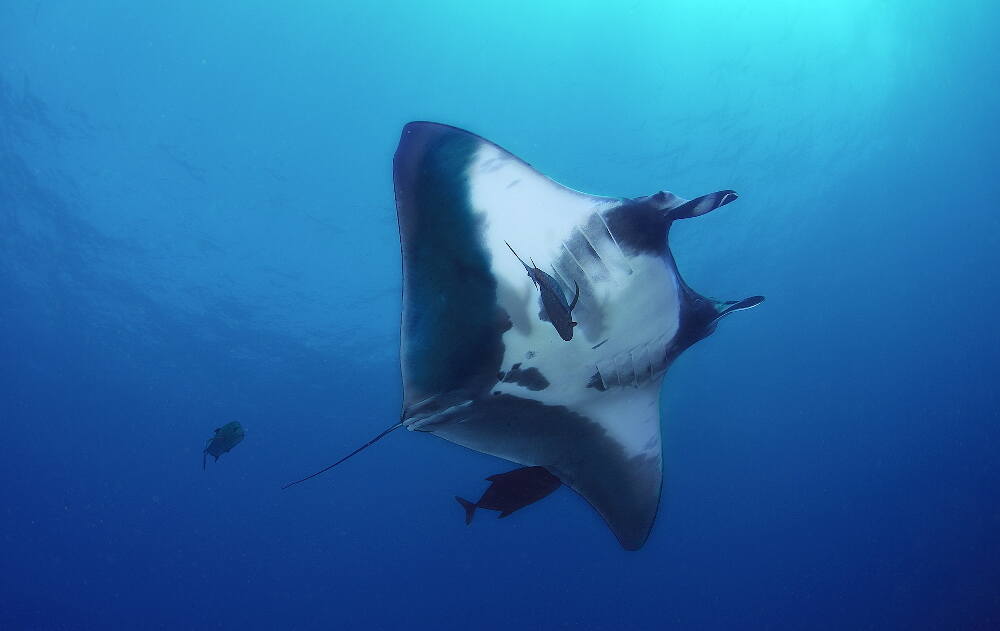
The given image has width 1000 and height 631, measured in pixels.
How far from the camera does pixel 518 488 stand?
402 centimetres

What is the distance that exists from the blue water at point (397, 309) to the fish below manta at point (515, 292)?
13.0 m

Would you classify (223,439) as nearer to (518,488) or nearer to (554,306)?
(518,488)

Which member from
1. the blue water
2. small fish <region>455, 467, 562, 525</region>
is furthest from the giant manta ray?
the blue water

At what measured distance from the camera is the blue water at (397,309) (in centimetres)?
1491

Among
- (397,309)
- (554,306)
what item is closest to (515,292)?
(554,306)

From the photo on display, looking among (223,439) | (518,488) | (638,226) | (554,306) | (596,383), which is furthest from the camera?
(223,439)

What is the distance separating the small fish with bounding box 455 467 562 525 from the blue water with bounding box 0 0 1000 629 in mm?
12942

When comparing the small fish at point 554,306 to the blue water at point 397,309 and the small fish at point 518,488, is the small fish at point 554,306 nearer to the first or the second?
the small fish at point 518,488

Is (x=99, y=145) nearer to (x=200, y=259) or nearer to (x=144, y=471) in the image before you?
(x=200, y=259)

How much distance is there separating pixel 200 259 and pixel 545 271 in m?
21.1

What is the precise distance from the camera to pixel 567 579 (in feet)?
128

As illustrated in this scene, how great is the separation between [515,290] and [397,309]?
20233 mm

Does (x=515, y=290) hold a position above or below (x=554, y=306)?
above

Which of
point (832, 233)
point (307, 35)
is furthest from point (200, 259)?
point (832, 233)
